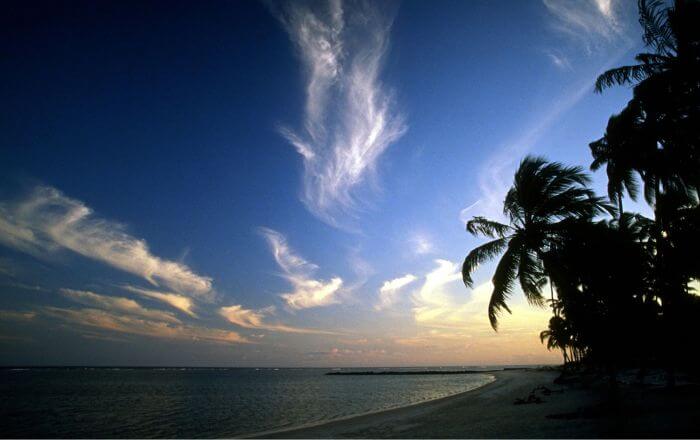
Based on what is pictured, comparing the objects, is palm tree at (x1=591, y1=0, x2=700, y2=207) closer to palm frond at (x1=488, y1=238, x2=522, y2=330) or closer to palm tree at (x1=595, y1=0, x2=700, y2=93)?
palm tree at (x1=595, y1=0, x2=700, y2=93)

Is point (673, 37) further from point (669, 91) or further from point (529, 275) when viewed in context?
point (529, 275)

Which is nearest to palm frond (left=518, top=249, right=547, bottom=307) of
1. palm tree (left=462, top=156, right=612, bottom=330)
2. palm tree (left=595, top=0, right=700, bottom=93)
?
palm tree (left=462, top=156, right=612, bottom=330)

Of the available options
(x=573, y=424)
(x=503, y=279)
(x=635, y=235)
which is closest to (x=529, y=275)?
(x=503, y=279)

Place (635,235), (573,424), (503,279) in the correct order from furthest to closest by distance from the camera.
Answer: (635,235) < (503,279) < (573,424)

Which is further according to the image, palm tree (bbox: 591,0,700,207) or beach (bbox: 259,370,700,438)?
palm tree (bbox: 591,0,700,207)

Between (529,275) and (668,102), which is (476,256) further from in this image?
(668,102)

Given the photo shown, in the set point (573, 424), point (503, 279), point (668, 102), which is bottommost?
point (573, 424)

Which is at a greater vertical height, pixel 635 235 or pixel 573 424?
pixel 635 235

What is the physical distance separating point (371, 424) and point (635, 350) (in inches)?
787

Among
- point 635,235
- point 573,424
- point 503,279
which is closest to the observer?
point 573,424

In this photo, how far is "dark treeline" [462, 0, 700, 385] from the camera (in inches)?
485

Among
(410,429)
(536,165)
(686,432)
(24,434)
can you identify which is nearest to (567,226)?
(536,165)

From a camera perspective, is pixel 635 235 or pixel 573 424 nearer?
pixel 573 424

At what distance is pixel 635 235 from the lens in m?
23.2
